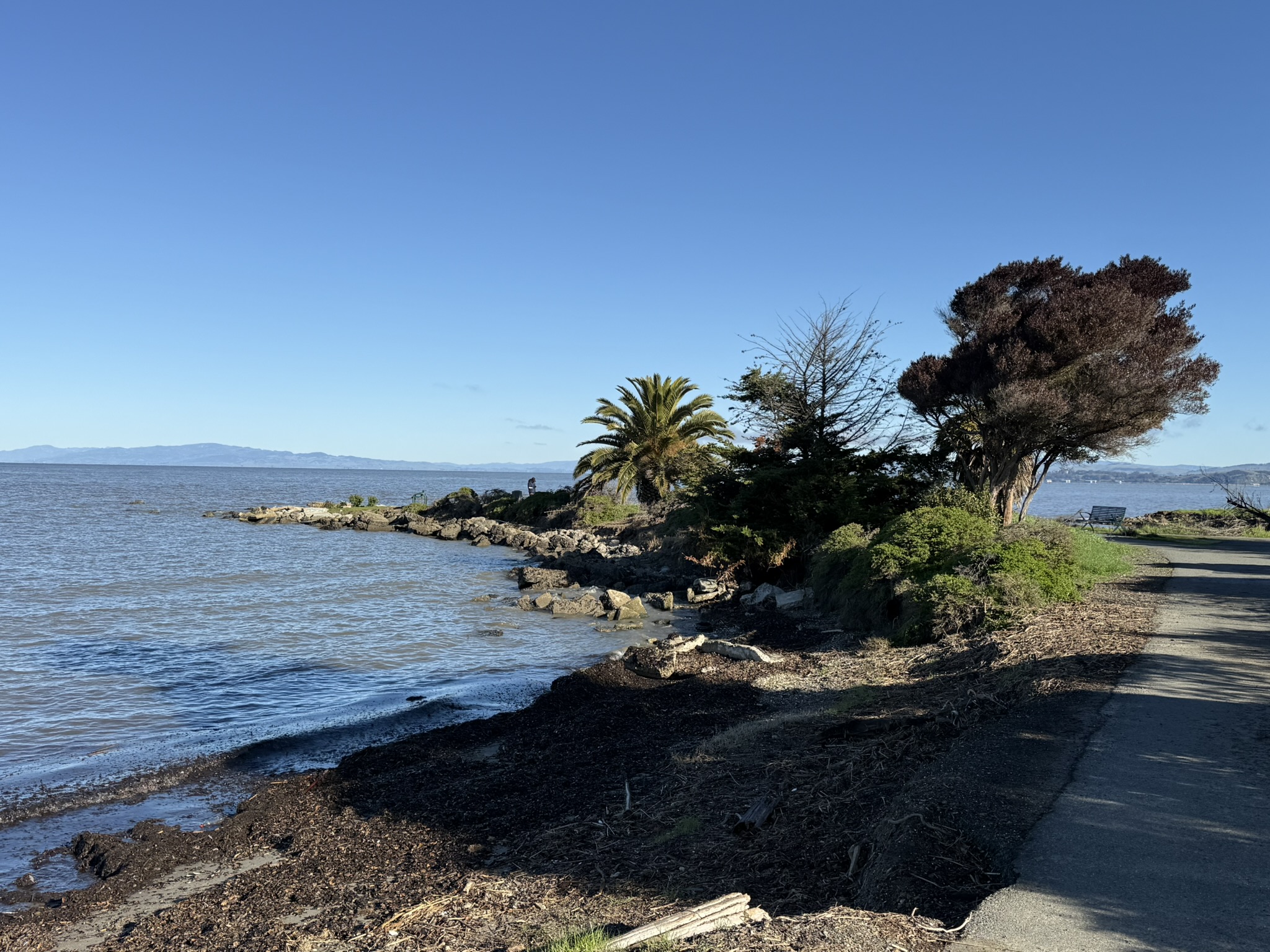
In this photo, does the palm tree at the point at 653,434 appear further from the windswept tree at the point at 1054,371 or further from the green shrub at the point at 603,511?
the windswept tree at the point at 1054,371

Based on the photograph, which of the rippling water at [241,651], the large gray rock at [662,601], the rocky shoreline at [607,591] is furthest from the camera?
the large gray rock at [662,601]

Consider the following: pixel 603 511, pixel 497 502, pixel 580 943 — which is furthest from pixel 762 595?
pixel 497 502

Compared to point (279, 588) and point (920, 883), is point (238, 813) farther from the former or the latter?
Answer: point (279, 588)

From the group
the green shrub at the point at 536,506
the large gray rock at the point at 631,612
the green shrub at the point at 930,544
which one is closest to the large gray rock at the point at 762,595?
the large gray rock at the point at 631,612

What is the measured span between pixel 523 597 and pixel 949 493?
34.0ft

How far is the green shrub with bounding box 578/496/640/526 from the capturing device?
123ft

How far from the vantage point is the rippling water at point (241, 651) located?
10219 mm

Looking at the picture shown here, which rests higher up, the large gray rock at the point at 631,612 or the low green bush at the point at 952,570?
the low green bush at the point at 952,570

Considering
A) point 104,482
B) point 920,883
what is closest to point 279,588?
point 920,883

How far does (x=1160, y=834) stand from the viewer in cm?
464

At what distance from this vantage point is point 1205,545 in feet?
68.5

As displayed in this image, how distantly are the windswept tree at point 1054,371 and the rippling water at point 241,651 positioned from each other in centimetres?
854

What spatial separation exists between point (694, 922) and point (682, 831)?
1.95m

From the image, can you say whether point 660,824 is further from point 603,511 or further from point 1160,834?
point 603,511
